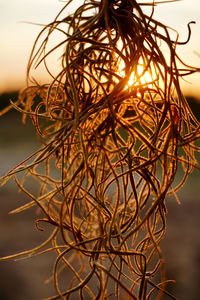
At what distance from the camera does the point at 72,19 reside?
0.56 meters

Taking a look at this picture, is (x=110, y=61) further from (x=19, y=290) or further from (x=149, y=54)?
(x=19, y=290)

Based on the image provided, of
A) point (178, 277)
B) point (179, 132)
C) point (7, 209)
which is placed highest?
point (7, 209)

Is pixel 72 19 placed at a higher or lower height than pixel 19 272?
higher

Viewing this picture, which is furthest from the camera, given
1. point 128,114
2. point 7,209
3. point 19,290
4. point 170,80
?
point 7,209

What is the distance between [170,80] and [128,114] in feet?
0.52

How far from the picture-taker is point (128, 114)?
684mm

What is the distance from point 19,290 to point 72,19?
2.17m

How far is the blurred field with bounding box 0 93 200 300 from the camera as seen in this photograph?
2.43 meters

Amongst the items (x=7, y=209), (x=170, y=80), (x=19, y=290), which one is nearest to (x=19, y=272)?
(x=19, y=290)

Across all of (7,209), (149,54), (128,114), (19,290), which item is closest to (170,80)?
(149,54)

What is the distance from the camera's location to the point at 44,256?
276 centimetres

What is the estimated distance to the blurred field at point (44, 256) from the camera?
2.43 meters

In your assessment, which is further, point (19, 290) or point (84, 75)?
point (19, 290)

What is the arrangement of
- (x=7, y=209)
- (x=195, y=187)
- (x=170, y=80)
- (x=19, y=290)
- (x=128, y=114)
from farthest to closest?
(x=195, y=187) < (x=7, y=209) < (x=19, y=290) < (x=128, y=114) < (x=170, y=80)
